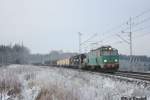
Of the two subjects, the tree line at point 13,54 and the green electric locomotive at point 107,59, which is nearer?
the green electric locomotive at point 107,59

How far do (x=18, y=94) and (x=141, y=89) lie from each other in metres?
8.10

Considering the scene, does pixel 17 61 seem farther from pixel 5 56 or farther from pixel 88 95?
pixel 88 95

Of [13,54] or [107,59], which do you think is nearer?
[107,59]

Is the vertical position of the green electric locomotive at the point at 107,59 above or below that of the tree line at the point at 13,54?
below

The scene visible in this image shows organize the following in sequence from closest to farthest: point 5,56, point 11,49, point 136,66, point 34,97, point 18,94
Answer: point 34,97 → point 18,94 → point 136,66 → point 5,56 → point 11,49

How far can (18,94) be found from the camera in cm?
1900

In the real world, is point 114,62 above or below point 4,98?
above

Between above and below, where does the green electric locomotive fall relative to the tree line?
Answer: below

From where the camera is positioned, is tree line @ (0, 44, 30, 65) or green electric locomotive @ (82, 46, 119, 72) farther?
tree line @ (0, 44, 30, 65)

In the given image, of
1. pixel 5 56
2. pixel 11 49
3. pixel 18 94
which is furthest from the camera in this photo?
pixel 11 49

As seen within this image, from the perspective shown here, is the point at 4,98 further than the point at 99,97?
Yes

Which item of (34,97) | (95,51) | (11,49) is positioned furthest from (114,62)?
(11,49)

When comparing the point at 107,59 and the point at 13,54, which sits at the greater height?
the point at 13,54

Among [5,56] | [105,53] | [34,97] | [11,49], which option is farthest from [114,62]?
[11,49]
